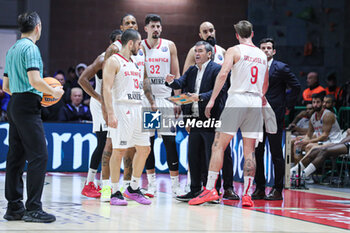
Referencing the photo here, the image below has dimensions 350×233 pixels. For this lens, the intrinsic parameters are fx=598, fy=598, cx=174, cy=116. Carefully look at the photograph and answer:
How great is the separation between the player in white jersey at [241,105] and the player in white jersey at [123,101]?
2.87ft

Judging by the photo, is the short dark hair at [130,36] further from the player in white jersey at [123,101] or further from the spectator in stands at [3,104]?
the spectator in stands at [3,104]

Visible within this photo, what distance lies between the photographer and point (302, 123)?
1238 cm

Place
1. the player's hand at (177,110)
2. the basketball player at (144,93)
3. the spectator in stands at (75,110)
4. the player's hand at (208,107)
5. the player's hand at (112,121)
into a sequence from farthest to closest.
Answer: the spectator in stands at (75,110)
the player's hand at (177,110)
the basketball player at (144,93)
the player's hand at (208,107)
the player's hand at (112,121)

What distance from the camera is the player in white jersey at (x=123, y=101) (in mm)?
7000

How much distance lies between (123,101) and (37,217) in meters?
2.02

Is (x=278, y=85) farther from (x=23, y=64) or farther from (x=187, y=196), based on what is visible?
(x=23, y=64)

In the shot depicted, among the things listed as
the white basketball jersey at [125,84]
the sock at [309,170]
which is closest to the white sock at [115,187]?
the white basketball jersey at [125,84]

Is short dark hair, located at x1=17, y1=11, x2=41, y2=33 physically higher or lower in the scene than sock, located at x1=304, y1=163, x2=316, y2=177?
higher

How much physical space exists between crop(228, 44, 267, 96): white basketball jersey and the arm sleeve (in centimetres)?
255

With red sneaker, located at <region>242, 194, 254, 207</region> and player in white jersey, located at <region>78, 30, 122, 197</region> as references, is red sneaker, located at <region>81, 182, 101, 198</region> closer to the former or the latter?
player in white jersey, located at <region>78, 30, 122, 197</region>

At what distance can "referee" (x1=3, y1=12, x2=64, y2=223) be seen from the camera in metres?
5.59

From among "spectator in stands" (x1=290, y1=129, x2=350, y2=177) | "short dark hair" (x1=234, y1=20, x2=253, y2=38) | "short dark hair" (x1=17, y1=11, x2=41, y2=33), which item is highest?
"short dark hair" (x1=234, y1=20, x2=253, y2=38)

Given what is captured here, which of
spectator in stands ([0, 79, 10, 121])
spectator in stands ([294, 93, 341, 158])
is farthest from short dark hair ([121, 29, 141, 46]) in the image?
spectator in stands ([0, 79, 10, 121])

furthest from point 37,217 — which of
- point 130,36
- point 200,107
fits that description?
point 200,107
